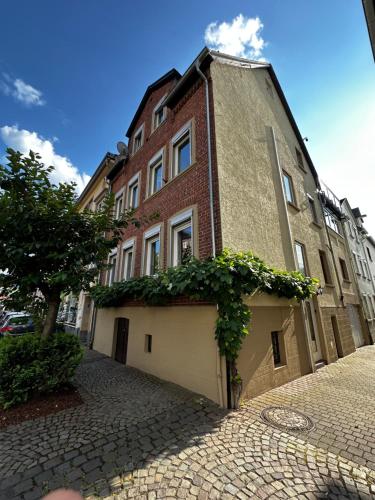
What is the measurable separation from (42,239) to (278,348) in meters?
7.32

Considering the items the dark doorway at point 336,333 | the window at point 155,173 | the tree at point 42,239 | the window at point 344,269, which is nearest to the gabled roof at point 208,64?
the window at point 155,173

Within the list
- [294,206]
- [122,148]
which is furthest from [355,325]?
[122,148]

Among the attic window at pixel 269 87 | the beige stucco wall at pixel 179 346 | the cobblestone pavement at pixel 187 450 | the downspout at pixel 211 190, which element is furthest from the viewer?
the attic window at pixel 269 87

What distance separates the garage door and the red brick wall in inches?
465

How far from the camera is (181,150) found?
29.0 feet

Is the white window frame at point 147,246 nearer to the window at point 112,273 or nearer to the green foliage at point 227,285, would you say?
the green foliage at point 227,285

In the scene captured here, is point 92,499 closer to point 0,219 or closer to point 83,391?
point 83,391

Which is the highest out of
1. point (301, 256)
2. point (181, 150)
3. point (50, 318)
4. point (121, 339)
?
point (181, 150)

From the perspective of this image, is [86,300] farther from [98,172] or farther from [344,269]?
[344,269]

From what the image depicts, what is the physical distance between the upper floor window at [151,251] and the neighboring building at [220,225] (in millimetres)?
42

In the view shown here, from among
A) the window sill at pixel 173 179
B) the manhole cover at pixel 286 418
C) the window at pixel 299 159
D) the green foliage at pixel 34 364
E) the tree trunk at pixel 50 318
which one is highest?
the window at pixel 299 159

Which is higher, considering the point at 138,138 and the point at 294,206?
the point at 138,138

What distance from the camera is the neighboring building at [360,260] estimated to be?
609 inches

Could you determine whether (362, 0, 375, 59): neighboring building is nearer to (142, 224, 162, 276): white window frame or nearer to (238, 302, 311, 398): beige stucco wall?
(238, 302, 311, 398): beige stucco wall
